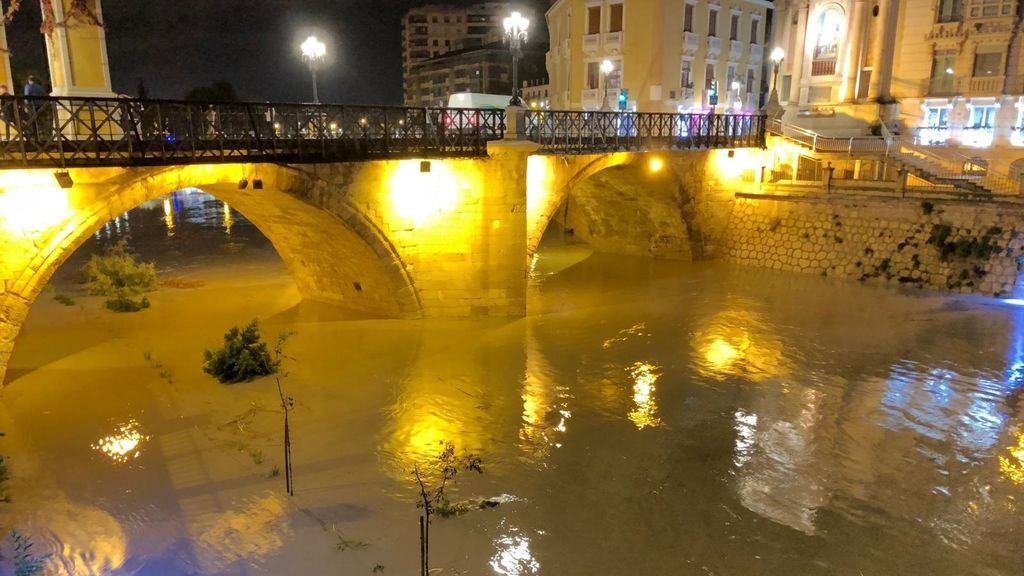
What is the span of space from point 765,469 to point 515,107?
9.09 metres

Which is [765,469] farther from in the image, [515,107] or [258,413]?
[515,107]

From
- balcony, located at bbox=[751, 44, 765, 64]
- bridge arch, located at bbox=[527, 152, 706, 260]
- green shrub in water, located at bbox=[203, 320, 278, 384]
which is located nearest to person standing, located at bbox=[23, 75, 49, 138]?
green shrub in water, located at bbox=[203, 320, 278, 384]

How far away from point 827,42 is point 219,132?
24.9 meters

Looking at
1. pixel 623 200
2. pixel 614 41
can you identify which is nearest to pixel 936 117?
pixel 623 200

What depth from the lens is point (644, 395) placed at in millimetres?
11344

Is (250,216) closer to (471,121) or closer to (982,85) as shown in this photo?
(471,121)

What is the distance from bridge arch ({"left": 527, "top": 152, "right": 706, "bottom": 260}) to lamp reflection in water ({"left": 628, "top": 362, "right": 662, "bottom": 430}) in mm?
5002

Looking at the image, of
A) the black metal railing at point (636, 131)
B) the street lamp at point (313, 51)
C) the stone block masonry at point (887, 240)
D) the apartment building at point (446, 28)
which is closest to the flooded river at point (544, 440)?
the stone block masonry at point (887, 240)

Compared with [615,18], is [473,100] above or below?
below

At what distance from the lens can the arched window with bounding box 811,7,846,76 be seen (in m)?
25.9

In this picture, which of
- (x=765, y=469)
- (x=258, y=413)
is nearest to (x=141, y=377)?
(x=258, y=413)

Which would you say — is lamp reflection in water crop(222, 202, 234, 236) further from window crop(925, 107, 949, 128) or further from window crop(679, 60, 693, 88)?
window crop(925, 107, 949, 128)

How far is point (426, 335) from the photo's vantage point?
1438 centimetres

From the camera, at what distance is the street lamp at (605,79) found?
1130 inches
